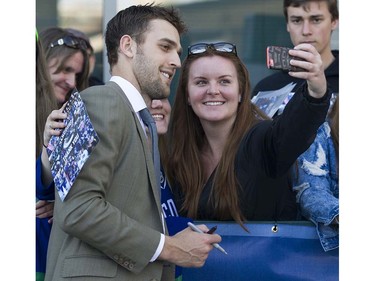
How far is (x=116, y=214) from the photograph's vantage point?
8.32ft

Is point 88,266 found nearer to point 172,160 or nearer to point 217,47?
point 172,160

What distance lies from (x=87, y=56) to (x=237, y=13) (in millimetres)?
885

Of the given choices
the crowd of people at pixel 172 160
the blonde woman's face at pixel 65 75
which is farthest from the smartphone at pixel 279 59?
the blonde woman's face at pixel 65 75

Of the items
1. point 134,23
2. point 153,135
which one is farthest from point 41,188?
point 134,23

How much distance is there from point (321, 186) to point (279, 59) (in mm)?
621

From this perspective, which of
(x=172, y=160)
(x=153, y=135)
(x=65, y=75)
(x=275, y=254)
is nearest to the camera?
(x=153, y=135)

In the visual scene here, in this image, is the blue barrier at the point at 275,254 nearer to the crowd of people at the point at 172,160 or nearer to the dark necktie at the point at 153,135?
the crowd of people at the point at 172,160

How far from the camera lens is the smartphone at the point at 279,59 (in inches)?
109

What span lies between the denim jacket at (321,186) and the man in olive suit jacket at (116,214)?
0.56 m

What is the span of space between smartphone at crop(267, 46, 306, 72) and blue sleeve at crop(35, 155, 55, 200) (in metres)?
0.80

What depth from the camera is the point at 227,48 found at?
3.45 m
